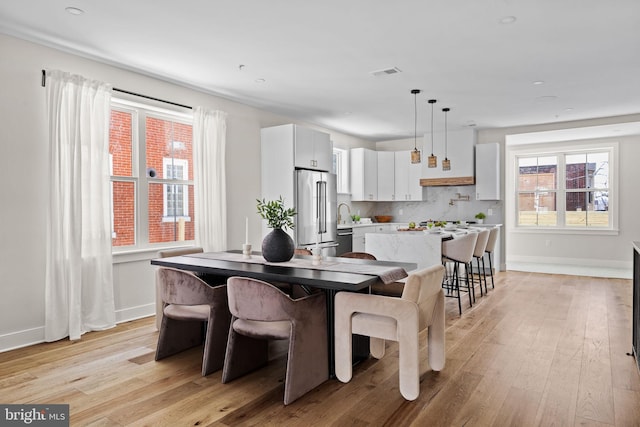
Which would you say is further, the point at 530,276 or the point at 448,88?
the point at 530,276

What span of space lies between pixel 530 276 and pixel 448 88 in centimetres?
378

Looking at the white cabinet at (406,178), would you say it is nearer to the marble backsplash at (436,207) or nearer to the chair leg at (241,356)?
A: the marble backsplash at (436,207)

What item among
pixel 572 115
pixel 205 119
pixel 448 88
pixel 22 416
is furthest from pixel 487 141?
pixel 22 416

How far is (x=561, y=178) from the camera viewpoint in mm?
8500

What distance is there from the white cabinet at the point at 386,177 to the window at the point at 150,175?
14.0ft

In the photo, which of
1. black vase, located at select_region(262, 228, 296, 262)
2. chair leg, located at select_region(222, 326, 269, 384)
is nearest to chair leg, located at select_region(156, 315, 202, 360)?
chair leg, located at select_region(222, 326, 269, 384)

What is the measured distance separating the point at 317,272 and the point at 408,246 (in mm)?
2524

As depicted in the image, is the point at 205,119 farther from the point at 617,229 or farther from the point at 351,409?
the point at 617,229

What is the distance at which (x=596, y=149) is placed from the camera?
26.5 ft

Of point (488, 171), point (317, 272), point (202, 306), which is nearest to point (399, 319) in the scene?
point (317, 272)

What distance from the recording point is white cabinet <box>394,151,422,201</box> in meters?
8.16

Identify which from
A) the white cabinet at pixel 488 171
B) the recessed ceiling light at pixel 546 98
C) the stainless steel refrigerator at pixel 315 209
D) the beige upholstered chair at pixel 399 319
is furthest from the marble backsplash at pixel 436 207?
the beige upholstered chair at pixel 399 319

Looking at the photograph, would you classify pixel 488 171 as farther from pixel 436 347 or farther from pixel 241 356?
pixel 241 356

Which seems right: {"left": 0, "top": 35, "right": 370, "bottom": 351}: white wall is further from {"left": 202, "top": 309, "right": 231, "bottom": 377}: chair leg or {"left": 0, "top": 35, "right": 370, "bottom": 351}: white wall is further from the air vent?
the air vent
